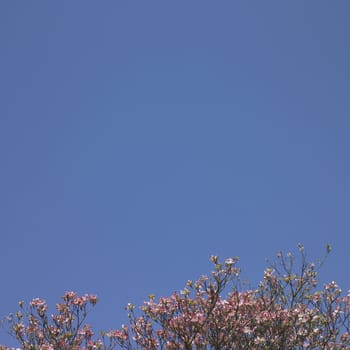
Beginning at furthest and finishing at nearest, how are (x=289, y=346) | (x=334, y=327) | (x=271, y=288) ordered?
(x=271, y=288) < (x=334, y=327) < (x=289, y=346)

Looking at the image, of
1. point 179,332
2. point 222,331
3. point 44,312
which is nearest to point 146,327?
point 179,332

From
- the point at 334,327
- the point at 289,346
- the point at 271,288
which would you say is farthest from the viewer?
the point at 271,288

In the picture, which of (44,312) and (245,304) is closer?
(245,304)

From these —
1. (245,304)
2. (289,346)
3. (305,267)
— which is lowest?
(289,346)

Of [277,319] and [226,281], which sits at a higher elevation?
[226,281]

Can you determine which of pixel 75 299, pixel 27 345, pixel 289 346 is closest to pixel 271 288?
pixel 289 346

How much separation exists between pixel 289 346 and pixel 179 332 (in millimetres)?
3385

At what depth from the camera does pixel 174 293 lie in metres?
19.2

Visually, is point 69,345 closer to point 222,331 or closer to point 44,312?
point 44,312

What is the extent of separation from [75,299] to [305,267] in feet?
27.3

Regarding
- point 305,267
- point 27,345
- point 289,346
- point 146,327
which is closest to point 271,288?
point 305,267

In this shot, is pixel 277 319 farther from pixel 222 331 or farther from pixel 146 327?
pixel 146 327

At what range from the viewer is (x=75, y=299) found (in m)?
21.5

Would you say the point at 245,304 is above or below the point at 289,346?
above
